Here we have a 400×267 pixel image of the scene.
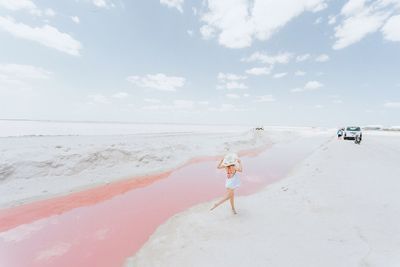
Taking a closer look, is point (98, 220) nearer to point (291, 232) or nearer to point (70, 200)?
point (70, 200)

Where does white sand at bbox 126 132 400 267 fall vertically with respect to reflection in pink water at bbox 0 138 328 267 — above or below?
above

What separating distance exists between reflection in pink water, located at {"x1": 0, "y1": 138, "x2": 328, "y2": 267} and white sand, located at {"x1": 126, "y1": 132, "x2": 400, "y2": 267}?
76cm

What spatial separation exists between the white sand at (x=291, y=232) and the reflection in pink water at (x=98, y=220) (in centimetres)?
76

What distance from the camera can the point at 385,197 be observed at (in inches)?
259

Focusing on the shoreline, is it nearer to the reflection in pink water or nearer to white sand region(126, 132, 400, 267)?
the reflection in pink water

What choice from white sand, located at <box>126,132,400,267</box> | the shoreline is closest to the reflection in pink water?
the shoreline

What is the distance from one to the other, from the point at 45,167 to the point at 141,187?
17.5 feet

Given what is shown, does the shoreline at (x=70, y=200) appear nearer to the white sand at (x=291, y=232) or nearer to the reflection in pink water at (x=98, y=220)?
the reflection in pink water at (x=98, y=220)

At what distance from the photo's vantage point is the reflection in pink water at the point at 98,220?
4906mm

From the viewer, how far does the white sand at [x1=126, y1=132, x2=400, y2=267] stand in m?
3.93

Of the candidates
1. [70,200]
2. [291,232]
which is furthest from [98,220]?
[291,232]

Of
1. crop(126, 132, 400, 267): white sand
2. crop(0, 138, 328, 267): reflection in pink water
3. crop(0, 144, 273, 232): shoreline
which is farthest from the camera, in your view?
crop(0, 144, 273, 232): shoreline

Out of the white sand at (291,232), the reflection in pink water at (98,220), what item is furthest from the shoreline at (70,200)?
the white sand at (291,232)

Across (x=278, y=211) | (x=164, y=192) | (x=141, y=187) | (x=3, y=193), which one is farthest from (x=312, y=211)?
(x=3, y=193)
